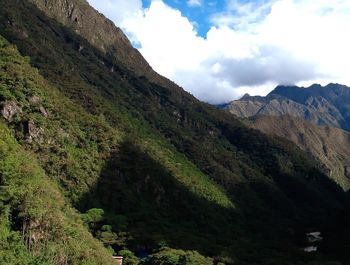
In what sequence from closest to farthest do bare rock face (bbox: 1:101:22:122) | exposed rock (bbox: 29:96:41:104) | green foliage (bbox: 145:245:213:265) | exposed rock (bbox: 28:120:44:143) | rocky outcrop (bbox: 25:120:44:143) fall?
green foliage (bbox: 145:245:213:265) < bare rock face (bbox: 1:101:22:122) < rocky outcrop (bbox: 25:120:44:143) < exposed rock (bbox: 28:120:44:143) < exposed rock (bbox: 29:96:41:104)

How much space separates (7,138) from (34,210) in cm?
4780

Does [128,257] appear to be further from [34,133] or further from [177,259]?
[34,133]

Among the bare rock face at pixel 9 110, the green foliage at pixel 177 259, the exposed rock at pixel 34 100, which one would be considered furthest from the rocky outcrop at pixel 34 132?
the green foliage at pixel 177 259

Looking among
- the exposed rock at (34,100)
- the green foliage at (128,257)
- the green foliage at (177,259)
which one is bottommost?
the green foliage at (128,257)

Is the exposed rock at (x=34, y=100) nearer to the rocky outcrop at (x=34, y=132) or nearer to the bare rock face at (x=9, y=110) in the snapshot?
the bare rock face at (x=9, y=110)

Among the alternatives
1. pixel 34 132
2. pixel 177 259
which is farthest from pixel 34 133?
pixel 177 259

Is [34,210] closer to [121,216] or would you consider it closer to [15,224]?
[15,224]

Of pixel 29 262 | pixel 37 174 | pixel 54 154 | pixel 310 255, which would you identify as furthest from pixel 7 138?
pixel 310 255

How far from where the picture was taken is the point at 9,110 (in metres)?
181

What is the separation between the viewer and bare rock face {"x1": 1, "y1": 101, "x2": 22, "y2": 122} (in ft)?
587

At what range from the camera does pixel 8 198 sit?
123 metres

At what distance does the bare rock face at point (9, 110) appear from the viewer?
179000mm

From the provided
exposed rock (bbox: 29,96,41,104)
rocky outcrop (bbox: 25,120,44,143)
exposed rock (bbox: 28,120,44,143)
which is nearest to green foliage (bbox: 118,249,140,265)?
rocky outcrop (bbox: 25,120,44,143)

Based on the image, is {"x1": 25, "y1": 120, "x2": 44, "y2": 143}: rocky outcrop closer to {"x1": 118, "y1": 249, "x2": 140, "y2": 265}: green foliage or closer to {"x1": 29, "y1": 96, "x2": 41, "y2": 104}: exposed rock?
{"x1": 29, "y1": 96, "x2": 41, "y2": 104}: exposed rock
